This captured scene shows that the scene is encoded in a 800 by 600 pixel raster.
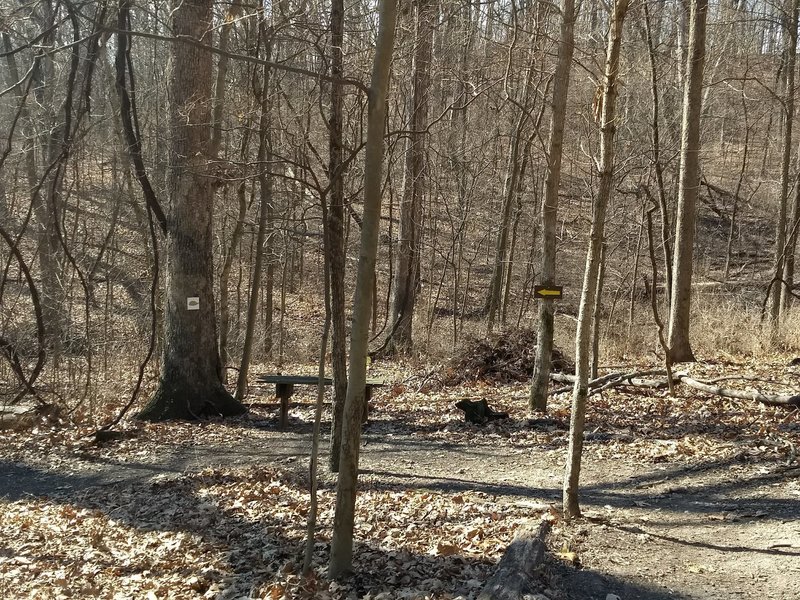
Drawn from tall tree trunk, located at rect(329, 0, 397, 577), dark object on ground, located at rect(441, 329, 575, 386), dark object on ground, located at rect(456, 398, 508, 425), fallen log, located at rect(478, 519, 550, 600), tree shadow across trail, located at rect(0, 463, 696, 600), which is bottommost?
tree shadow across trail, located at rect(0, 463, 696, 600)

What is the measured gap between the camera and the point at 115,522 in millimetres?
7258

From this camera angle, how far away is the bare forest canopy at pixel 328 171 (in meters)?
8.73

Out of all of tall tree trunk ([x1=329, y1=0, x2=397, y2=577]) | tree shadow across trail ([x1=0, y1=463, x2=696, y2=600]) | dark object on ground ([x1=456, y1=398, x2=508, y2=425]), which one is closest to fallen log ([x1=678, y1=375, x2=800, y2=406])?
dark object on ground ([x1=456, y1=398, x2=508, y2=425])

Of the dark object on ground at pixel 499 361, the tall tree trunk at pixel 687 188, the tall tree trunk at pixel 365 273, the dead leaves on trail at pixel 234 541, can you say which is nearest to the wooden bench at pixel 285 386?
the dead leaves on trail at pixel 234 541

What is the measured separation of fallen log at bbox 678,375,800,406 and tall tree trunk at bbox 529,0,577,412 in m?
2.03

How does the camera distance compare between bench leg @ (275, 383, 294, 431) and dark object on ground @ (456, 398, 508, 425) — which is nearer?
dark object on ground @ (456, 398, 508, 425)

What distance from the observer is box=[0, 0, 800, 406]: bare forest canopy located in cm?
873

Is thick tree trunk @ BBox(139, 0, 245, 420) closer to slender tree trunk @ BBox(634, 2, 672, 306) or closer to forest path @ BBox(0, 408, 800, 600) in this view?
forest path @ BBox(0, 408, 800, 600)

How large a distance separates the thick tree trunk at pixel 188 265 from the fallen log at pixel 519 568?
673cm

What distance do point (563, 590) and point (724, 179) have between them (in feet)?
113

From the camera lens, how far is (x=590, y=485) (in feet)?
24.1

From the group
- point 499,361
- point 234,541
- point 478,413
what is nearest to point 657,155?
point 499,361

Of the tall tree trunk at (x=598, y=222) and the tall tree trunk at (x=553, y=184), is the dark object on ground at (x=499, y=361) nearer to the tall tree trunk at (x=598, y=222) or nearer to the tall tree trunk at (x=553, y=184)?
the tall tree trunk at (x=553, y=184)

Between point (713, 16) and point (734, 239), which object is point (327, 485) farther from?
point (734, 239)
